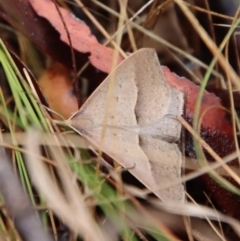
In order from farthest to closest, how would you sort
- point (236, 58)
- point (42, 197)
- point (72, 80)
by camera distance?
point (236, 58), point (72, 80), point (42, 197)

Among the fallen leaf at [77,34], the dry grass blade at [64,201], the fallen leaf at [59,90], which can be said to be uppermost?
the fallen leaf at [77,34]

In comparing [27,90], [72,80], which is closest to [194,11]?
[72,80]

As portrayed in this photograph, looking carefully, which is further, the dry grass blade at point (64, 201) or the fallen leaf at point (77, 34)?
the fallen leaf at point (77, 34)

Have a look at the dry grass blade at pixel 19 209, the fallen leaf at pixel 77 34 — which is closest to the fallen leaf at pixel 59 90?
the fallen leaf at pixel 77 34

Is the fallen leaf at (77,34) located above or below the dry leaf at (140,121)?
above

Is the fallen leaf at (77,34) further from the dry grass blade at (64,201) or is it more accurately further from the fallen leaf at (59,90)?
the dry grass blade at (64,201)

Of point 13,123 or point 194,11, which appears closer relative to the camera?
point 13,123

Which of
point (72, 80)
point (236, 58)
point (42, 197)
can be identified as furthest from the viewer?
point (236, 58)

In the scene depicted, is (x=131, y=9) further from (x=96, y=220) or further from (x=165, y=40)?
(x=96, y=220)

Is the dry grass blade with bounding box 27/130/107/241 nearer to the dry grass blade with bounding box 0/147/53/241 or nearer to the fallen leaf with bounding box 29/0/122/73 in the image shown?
the dry grass blade with bounding box 0/147/53/241

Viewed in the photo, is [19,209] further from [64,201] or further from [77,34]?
[77,34]
